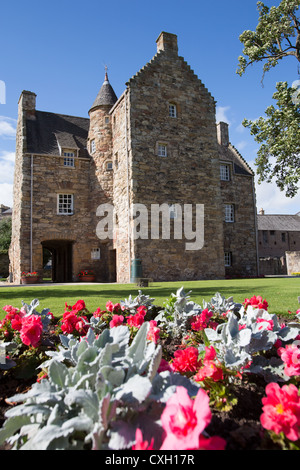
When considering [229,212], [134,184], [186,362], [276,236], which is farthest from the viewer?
[276,236]

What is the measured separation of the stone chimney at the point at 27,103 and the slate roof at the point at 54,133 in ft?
1.42

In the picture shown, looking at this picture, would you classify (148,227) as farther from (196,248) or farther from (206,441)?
(206,441)

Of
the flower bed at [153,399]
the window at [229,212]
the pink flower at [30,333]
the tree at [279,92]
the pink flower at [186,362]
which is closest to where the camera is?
the flower bed at [153,399]

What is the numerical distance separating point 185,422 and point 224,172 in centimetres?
2672

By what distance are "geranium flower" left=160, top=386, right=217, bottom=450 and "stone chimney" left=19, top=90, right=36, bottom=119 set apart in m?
26.0

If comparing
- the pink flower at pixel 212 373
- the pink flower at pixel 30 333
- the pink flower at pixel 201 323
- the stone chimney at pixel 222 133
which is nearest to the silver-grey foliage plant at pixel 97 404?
the pink flower at pixel 212 373

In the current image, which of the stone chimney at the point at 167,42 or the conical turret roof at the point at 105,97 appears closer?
the stone chimney at the point at 167,42

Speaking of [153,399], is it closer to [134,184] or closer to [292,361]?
[292,361]

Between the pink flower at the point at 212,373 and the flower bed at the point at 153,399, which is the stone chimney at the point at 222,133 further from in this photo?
the pink flower at the point at 212,373

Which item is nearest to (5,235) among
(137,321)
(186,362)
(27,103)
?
(27,103)

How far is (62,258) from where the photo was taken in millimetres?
26625

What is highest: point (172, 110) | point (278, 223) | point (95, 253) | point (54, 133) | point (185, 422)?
point (54, 133)

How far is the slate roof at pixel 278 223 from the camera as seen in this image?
165 ft

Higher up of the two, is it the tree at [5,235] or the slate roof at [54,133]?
the slate roof at [54,133]
